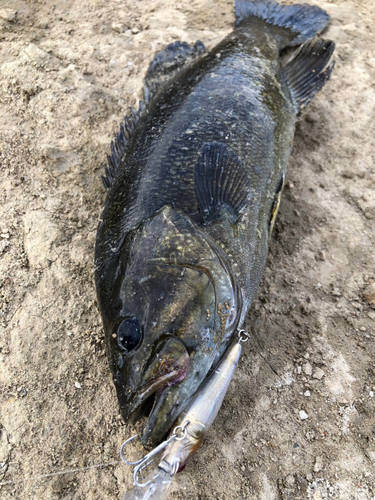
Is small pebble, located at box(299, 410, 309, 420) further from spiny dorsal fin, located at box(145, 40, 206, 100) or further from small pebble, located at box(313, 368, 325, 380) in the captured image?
spiny dorsal fin, located at box(145, 40, 206, 100)

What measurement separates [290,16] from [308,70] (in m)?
1.25

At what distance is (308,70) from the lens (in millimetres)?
3727

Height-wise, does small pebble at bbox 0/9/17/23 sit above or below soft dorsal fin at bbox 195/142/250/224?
above

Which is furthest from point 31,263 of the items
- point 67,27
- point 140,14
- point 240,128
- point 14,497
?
point 140,14

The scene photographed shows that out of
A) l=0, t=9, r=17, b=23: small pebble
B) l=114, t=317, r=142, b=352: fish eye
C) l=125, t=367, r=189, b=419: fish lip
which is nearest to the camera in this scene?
l=125, t=367, r=189, b=419: fish lip

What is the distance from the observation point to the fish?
188 centimetres

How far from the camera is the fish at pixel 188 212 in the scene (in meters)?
1.88

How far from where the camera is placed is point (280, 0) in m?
4.73

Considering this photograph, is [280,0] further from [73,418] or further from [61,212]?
[73,418]

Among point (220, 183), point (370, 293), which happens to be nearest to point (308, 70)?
point (220, 183)

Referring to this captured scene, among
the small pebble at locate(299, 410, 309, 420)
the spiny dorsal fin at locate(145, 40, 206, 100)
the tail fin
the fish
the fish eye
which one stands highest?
the tail fin

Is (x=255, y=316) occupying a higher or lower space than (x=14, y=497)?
higher

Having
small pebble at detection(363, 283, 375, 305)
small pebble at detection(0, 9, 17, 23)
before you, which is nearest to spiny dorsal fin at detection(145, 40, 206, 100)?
small pebble at detection(0, 9, 17, 23)

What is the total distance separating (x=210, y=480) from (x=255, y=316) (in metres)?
1.13
